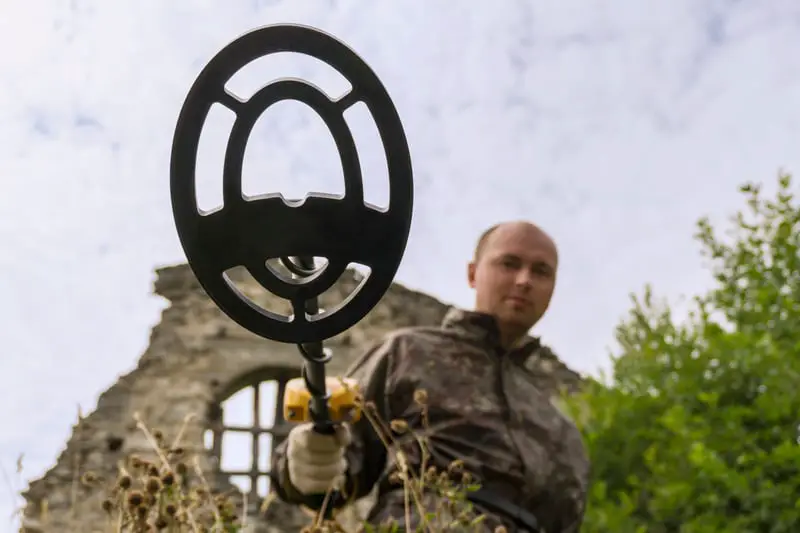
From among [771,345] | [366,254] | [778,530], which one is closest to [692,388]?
[771,345]

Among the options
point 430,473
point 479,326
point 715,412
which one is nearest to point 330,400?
point 430,473

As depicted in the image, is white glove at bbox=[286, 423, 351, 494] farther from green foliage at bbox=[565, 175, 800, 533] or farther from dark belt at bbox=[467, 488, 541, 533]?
green foliage at bbox=[565, 175, 800, 533]

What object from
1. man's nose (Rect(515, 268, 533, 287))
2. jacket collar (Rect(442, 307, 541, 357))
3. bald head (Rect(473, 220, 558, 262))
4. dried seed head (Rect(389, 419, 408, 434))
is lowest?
dried seed head (Rect(389, 419, 408, 434))

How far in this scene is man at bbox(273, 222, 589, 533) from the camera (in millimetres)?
2148

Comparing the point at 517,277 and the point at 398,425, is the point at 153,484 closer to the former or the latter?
the point at 398,425

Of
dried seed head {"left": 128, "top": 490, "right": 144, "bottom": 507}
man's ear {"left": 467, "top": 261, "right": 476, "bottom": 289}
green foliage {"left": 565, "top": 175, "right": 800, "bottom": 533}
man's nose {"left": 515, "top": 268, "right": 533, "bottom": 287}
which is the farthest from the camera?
green foliage {"left": 565, "top": 175, "right": 800, "bottom": 533}

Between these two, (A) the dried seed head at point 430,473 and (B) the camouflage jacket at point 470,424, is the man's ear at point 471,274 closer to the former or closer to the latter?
(B) the camouflage jacket at point 470,424

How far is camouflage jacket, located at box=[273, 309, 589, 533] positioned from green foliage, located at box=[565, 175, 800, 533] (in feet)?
7.12

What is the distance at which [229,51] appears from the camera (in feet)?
3.52

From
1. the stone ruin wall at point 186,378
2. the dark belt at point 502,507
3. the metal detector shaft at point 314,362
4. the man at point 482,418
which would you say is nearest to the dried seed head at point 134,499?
the metal detector shaft at point 314,362

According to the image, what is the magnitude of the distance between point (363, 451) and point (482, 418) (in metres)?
0.29

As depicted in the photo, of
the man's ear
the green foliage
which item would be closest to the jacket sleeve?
the man's ear

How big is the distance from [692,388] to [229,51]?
4.32 m

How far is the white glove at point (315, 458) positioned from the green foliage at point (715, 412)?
2715 mm
